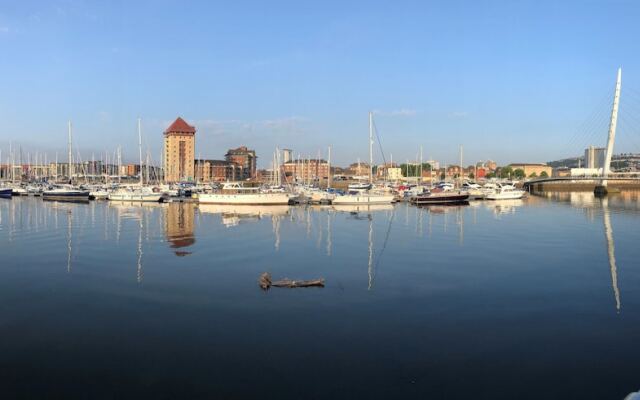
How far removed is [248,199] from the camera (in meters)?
53.2

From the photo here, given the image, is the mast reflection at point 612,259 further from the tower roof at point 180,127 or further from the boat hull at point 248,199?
the tower roof at point 180,127

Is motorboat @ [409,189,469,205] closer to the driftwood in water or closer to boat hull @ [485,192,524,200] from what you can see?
boat hull @ [485,192,524,200]

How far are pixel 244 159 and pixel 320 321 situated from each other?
587ft

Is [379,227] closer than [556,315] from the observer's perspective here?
No

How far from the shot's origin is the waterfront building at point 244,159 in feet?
608

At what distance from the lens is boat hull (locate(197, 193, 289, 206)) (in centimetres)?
5316

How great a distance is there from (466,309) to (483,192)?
2590 inches

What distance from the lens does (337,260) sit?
1983cm

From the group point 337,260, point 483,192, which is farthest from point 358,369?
point 483,192

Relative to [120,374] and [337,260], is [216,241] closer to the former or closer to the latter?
[337,260]

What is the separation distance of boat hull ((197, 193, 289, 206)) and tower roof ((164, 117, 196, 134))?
4156 inches

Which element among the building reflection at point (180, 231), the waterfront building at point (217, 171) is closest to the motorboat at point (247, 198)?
the building reflection at point (180, 231)

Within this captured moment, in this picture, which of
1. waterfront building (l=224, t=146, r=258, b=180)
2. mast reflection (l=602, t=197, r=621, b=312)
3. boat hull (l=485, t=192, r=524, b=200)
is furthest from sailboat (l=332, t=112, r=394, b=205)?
waterfront building (l=224, t=146, r=258, b=180)

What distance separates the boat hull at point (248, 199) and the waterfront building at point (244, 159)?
125722 millimetres
